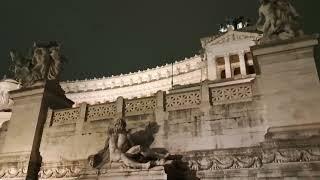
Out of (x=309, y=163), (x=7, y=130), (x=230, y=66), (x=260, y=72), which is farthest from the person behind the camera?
(x=230, y=66)

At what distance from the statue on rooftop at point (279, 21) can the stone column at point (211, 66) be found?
4156 centimetres

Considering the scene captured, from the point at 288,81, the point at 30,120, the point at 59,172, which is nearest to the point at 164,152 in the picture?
the point at 59,172

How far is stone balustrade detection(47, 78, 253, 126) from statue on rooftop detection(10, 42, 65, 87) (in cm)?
253

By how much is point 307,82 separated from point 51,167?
11.4 meters

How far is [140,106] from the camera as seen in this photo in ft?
51.1

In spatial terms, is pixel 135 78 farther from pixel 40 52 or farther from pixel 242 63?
pixel 40 52

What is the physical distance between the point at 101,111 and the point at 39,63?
5079 millimetres

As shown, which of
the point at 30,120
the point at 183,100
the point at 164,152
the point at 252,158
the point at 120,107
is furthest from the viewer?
the point at 30,120

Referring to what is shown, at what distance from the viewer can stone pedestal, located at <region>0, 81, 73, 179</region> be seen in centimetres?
1605

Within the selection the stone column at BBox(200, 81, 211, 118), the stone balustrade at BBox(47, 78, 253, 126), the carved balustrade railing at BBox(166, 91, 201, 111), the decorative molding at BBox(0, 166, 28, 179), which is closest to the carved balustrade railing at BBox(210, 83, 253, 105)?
the stone balustrade at BBox(47, 78, 253, 126)

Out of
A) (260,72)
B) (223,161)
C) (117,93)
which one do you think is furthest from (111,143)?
(117,93)

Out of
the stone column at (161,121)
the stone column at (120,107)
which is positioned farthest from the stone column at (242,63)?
the stone column at (161,121)

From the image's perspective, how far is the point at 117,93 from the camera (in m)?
70.5

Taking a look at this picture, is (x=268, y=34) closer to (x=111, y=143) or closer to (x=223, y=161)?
(x=223, y=161)
